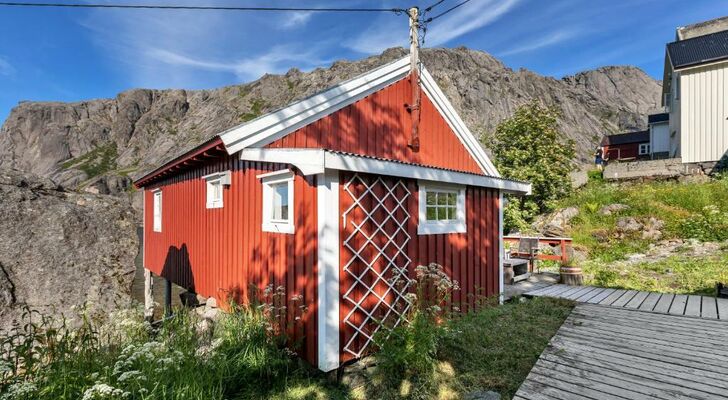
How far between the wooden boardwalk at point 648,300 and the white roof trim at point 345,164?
2.82 metres

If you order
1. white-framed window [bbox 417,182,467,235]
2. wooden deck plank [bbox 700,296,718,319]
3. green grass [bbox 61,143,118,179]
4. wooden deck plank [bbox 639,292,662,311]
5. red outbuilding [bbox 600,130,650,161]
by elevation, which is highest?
green grass [bbox 61,143,118,179]

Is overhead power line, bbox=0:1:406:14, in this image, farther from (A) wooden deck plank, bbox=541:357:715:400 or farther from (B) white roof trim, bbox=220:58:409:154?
(A) wooden deck plank, bbox=541:357:715:400

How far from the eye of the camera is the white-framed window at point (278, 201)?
13.5 feet

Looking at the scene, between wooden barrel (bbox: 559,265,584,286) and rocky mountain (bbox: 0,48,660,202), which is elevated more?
rocky mountain (bbox: 0,48,660,202)

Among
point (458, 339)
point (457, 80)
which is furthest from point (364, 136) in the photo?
point (457, 80)

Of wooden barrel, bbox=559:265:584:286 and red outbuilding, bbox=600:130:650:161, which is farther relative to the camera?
red outbuilding, bbox=600:130:650:161

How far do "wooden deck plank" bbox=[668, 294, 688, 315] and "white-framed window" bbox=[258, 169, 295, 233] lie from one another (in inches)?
220

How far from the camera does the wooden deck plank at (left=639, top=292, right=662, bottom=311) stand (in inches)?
205

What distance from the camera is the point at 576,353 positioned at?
3.69 meters

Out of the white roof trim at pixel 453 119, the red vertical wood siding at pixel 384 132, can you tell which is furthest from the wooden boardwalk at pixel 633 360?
the white roof trim at pixel 453 119

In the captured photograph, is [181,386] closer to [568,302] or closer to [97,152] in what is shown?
[568,302]

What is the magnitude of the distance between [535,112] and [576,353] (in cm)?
1467

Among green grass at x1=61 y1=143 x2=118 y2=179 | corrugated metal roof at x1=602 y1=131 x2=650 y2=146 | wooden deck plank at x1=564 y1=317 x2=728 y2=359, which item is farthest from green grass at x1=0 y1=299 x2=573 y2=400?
green grass at x1=61 y1=143 x2=118 y2=179

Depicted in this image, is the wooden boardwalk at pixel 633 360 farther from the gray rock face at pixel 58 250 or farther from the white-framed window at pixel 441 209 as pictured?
the gray rock face at pixel 58 250
